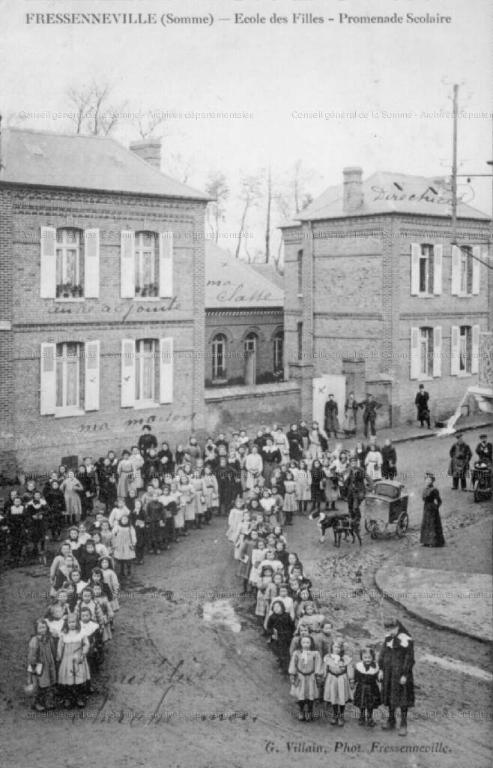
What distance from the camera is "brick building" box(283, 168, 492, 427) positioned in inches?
1147

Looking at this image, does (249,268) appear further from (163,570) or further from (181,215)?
(163,570)

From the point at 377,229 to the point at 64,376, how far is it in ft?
41.3

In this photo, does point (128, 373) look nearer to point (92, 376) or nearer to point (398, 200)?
point (92, 376)

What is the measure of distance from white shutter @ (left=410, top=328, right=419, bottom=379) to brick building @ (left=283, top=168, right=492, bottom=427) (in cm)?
5

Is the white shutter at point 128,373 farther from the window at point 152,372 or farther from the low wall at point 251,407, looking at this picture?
the low wall at point 251,407

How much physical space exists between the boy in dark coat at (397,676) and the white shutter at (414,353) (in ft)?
67.4

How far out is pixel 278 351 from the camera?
3828 cm

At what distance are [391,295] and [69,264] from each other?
38.5 feet

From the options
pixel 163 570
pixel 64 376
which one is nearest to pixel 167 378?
pixel 64 376

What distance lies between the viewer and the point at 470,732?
33.1 ft

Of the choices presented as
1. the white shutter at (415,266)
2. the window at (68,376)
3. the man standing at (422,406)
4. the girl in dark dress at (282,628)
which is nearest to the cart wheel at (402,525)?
the girl in dark dress at (282,628)

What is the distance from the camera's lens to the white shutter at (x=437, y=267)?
99.3ft

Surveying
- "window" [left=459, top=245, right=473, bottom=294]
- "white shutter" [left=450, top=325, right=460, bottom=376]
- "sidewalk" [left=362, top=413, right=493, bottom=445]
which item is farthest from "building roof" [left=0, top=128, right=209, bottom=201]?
"white shutter" [left=450, top=325, right=460, bottom=376]

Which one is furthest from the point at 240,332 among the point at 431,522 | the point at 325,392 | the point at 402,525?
the point at 431,522
